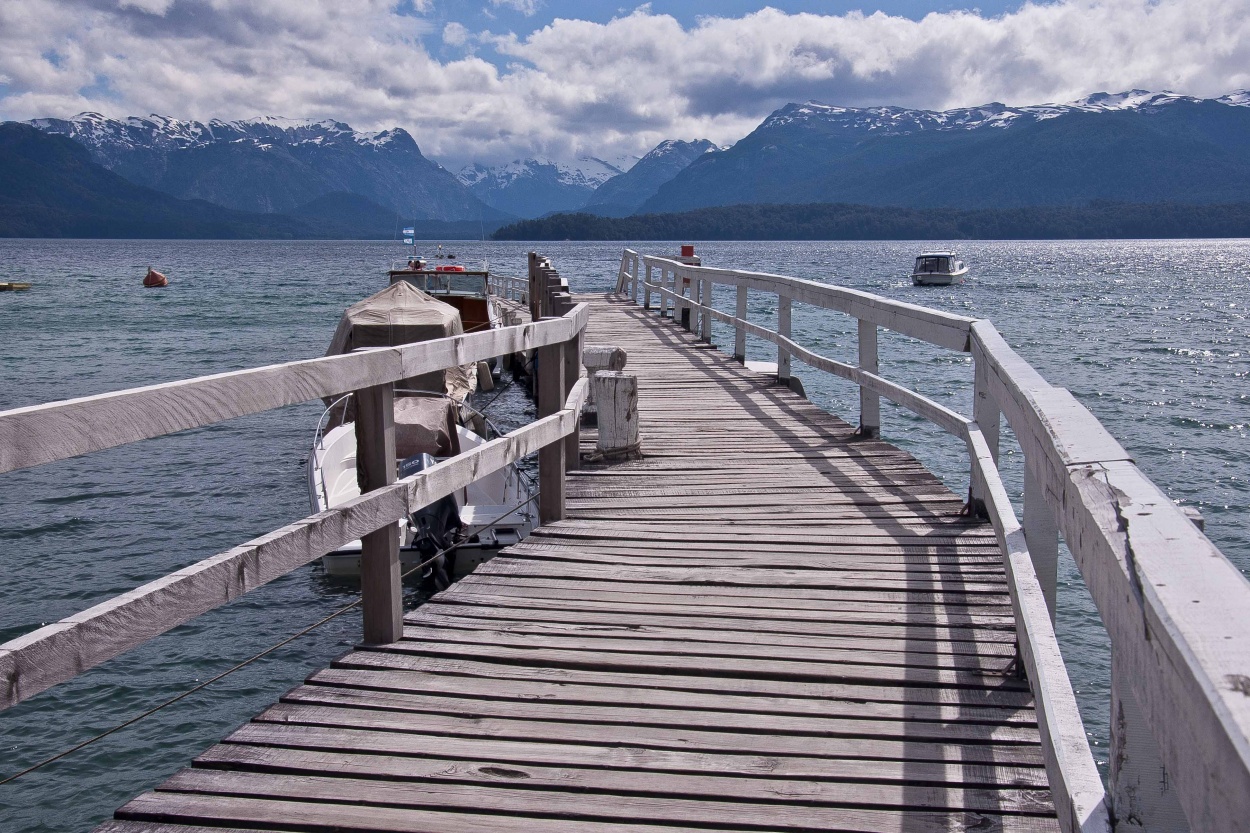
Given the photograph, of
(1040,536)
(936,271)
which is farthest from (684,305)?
(936,271)

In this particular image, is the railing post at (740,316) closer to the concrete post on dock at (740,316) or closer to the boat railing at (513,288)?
the concrete post on dock at (740,316)

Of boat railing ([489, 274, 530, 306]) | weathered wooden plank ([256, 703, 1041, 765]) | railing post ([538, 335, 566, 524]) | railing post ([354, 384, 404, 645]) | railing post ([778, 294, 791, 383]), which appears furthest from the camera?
boat railing ([489, 274, 530, 306])

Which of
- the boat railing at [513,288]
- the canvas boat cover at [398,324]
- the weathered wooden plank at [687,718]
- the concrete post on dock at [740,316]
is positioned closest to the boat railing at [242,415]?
the weathered wooden plank at [687,718]

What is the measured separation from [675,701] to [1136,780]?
76.5 inches

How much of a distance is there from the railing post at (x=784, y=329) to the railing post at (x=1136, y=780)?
8460mm

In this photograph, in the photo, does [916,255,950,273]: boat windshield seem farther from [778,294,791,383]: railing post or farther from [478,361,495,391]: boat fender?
[778,294,791,383]: railing post

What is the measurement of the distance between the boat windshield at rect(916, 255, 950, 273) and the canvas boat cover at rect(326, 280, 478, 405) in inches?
2323

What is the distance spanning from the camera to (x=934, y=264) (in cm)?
7075

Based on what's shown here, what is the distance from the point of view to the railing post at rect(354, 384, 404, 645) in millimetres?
3732

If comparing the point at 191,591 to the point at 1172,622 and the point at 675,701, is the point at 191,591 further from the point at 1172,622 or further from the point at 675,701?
the point at 1172,622

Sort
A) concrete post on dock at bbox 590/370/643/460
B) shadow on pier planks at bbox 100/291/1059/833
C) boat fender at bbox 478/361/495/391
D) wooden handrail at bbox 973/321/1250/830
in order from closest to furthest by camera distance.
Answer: wooden handrail at bbox 973/321/1250/830 < shadow on pier planks at bbox 100/291/1059/833 < concrete post on dock at bbox 590/370/643/460 < boat fender at bbox 478/361/495/391

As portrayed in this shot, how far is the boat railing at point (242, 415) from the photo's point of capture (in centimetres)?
223

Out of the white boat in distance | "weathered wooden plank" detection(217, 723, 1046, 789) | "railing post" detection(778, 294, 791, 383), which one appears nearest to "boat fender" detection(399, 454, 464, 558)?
"railing post" detection(778, 294, 791, 383)

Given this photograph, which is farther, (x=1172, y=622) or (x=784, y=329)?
(x=784, y=329)
